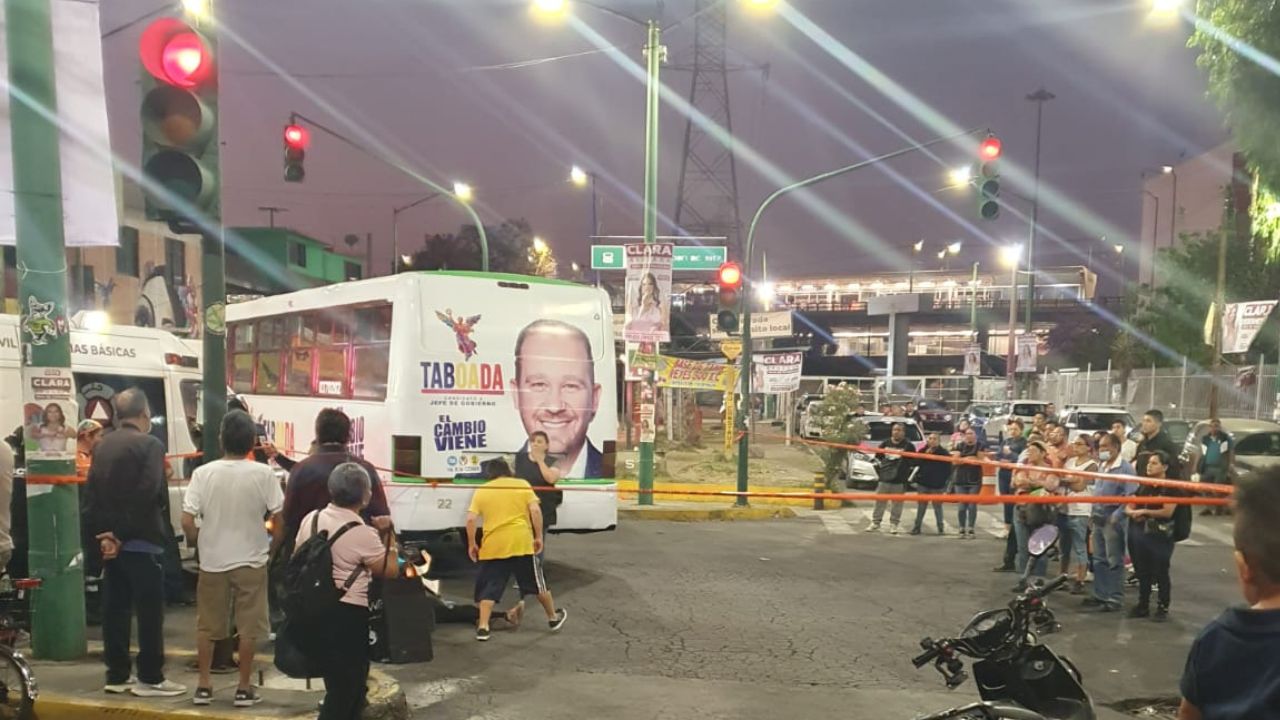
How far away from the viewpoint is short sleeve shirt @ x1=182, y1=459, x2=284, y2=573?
4988 mm

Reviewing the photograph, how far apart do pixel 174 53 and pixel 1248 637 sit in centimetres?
581

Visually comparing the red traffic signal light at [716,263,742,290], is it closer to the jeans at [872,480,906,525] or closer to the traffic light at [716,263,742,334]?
the traffic light at [716,263,742,334]

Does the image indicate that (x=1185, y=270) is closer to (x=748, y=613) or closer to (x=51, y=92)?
(x=748, y=613)

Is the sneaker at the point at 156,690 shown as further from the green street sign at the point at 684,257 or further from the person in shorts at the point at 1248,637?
the green street sign at the point at 684,257

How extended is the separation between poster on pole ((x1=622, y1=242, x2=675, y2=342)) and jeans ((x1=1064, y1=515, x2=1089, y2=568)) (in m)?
7.25

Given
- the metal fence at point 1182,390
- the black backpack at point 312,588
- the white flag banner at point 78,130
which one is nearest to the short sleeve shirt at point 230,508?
the black backpack at point 312,588

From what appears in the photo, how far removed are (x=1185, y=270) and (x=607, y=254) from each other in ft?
88.1

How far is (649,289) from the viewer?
14.9 metres

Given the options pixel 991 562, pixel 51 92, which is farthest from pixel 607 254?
pixel 51 92

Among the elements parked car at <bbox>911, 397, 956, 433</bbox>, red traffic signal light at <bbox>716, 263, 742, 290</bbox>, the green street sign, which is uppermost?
the green street sign

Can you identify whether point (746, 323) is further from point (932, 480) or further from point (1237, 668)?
point (1237, 668)

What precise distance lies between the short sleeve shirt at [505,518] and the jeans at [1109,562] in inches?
224

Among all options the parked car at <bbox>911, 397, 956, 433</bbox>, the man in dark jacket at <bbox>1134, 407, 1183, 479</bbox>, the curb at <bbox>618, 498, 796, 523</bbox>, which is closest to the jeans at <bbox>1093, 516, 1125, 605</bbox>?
the man in dark jacket at <bbox>1134, 407, 1183, 479</bbox>

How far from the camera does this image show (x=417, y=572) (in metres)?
5.09
